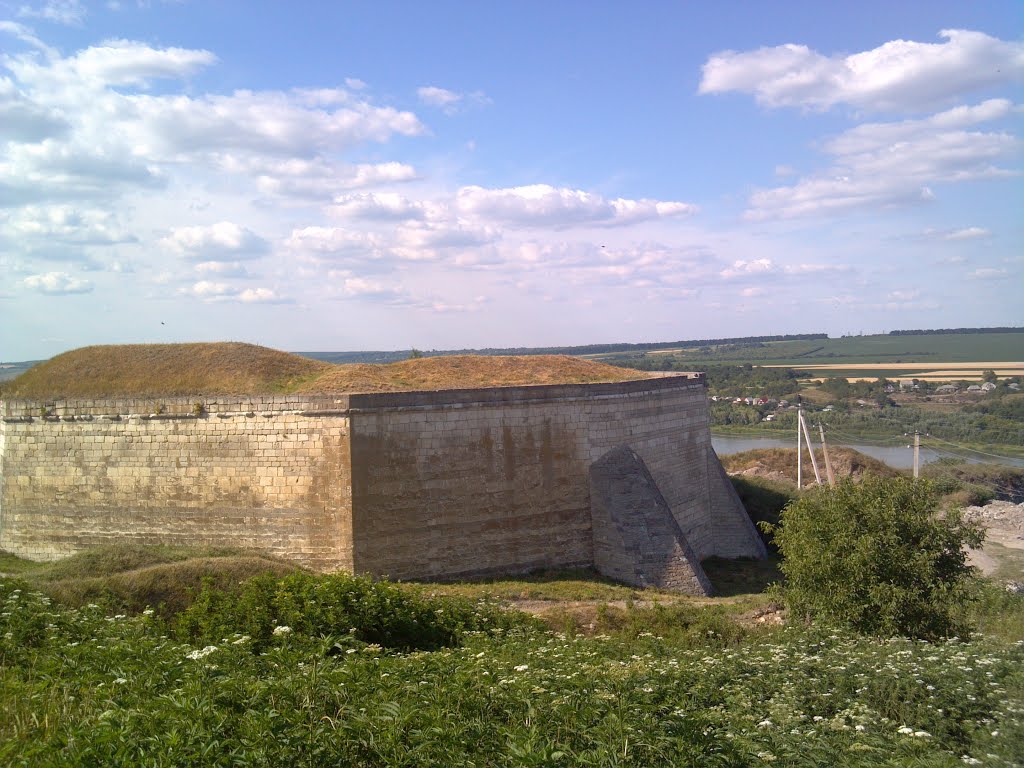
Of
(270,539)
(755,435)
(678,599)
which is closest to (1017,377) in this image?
(755,435)

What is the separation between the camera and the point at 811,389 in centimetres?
6581

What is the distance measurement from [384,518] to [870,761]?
9235 millimetres

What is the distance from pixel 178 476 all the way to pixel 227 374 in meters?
Answer: 2.26

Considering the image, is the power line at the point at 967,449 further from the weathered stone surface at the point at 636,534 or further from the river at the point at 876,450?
the weathered stone surface at the point at 636,534

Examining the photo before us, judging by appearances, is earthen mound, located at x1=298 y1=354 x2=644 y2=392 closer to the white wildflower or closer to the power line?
the white wildflower

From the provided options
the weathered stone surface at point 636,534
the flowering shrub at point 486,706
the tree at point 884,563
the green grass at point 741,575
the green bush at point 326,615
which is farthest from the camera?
the green grass at point 741,575

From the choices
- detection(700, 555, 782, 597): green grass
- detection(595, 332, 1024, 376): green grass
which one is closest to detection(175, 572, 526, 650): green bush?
detection(700, 555, 782, 597): green grass

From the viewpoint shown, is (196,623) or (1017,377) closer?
(196,623)

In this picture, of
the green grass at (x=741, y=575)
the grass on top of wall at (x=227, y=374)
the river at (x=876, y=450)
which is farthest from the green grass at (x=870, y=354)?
the grass on top of wall at (x=227, y=374)

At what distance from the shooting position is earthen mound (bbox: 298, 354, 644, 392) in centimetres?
1359

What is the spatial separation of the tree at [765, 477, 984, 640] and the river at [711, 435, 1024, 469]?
2540 cm

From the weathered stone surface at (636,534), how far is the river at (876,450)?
2138 centimetres

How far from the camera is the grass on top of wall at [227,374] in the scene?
44.5 ft

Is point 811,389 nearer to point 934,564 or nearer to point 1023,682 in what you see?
point 934,564
